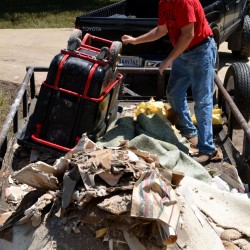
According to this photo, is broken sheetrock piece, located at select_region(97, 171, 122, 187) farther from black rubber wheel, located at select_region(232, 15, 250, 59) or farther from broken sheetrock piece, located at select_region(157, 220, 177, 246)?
black rubber wheel, located at select_region(232, 15, 250, 59)

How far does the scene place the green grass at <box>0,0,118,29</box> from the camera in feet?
53.3

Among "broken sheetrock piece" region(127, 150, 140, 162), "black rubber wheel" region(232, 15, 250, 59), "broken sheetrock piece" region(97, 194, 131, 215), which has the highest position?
"broken sheetrock piece" region(127, 150, 140, 162)

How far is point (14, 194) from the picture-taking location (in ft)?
14.7

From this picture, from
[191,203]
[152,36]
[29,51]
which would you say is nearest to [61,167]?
[191,203]

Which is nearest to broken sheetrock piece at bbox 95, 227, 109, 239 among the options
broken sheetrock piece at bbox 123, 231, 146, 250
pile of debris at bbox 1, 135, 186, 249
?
pile of debris at bbox 1, 135, 186, 249

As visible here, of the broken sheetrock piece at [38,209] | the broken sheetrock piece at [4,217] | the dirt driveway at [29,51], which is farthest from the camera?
the dirt driveway at [29,51]

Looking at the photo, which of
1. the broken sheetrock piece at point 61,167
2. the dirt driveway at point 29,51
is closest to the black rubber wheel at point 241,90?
the broken sheetrock piece at point 61,167

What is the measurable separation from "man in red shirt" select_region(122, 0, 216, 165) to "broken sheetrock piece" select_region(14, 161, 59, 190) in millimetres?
1734

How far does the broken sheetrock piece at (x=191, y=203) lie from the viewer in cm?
366

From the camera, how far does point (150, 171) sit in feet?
11.4

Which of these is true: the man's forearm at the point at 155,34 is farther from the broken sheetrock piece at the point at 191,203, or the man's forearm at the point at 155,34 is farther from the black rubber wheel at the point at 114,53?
the broken sheetrock piece at the point at 191,203

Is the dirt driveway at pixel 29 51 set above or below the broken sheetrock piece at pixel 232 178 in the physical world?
below

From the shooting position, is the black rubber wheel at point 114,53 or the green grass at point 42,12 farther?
the green grass at point 42,12

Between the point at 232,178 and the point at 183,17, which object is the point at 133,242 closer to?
the point at 232,178
